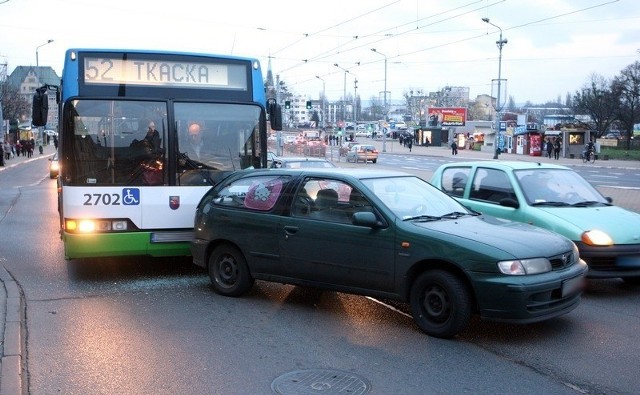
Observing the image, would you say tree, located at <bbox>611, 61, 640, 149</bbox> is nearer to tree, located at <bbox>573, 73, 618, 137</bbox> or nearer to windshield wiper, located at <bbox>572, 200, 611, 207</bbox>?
tree, located at <bbox>573, 73, 618, 137</bbox>

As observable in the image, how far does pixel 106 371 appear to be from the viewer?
16.9 ft

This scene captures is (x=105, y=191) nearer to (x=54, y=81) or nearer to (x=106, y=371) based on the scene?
(x=106, y=371)

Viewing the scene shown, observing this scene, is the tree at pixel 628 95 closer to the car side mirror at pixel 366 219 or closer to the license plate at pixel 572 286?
the license plate at pixel 572 286

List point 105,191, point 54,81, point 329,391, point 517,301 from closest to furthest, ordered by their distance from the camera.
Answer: point 329,391 < point 517,301 < point 105,191 < point 54,81

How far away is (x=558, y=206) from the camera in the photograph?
8305 millimetres

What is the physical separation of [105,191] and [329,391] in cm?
459

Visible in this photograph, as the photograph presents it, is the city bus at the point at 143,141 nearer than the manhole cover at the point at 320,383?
No

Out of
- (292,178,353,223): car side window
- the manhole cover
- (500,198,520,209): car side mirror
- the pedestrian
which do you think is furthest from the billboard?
the manhole cover

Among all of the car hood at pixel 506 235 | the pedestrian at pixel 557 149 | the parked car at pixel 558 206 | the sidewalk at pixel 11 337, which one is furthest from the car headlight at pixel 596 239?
the pedestrian at pixel 557 149

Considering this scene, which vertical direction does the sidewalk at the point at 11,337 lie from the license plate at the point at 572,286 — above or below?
below

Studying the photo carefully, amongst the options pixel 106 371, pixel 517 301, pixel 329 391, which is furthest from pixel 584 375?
pixel 106 371

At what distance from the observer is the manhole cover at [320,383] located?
184 inches

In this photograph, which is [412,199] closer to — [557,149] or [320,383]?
[320,383]

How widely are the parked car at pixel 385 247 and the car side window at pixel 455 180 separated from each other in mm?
2360
